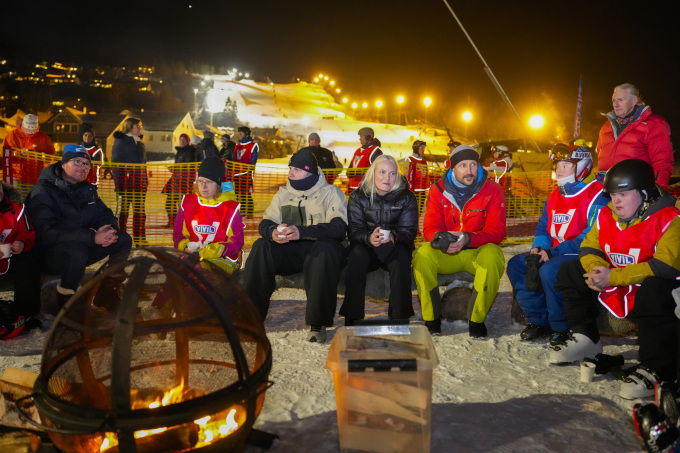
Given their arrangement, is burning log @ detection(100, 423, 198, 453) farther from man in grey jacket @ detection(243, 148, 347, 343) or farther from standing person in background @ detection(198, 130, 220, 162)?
standing person in background @ detection(198, 130, 220, 162)

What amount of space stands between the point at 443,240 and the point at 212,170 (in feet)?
7.29

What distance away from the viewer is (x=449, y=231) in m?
4.82

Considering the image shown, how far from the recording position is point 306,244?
4.80 meters

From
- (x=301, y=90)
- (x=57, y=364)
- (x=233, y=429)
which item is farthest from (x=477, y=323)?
(x=301, y=90)

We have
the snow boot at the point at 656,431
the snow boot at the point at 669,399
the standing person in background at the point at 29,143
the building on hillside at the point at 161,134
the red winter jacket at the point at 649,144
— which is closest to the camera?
the snow boot at the point at 656,431

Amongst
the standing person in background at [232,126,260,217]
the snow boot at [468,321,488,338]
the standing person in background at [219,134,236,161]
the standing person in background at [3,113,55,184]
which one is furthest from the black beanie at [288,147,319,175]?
the standing person in background at [219,134,236,161]

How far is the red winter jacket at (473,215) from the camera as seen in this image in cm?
470

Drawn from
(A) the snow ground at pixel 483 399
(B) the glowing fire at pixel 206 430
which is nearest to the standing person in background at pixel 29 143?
(A) the snow ground at pixel 483 399

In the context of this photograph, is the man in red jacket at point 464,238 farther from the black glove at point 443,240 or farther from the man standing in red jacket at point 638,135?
the man standing in red jacket at point 638,135

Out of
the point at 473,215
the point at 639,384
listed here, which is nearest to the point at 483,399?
the point at 639,384

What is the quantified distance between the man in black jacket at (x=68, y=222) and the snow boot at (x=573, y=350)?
13.5 feet

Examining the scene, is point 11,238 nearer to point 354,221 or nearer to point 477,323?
point 354,221

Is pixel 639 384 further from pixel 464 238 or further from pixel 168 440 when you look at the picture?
pixel 168 440

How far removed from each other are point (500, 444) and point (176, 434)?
1715 mm
